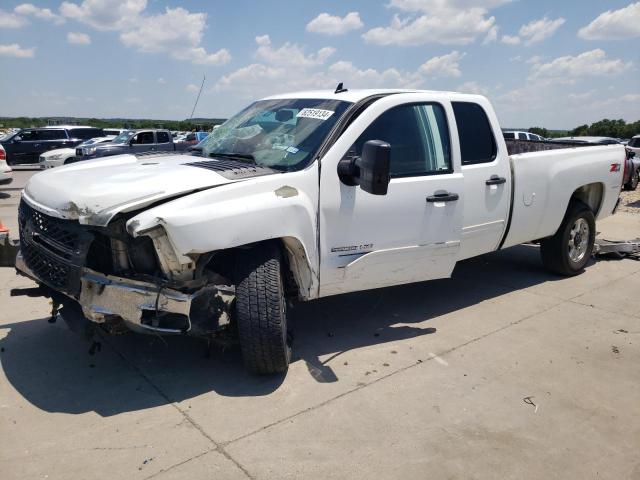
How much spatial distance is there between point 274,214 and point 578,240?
14.3 ft

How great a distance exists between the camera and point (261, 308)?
136 inches

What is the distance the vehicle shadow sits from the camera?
3.57m

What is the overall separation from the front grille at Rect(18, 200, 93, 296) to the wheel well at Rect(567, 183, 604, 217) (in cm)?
531

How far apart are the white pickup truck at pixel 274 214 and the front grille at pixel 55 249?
0.01 m

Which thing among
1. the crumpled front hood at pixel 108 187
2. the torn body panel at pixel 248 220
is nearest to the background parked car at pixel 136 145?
the crumpled front hood at pixel 108 187

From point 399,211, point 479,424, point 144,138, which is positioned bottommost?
point 479,424

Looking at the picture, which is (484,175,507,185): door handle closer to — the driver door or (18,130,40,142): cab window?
the driver door

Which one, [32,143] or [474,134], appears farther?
[32,143]

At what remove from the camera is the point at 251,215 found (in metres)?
3.37

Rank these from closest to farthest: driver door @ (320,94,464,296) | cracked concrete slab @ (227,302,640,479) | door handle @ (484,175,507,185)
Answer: cracked concrete slab @ (227,302,640,479), driver door @ (320,94,464,296), door handle @ (484,175,507,185)

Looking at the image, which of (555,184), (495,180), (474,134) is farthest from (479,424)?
(555,184)

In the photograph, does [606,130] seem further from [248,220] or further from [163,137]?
[248,220]

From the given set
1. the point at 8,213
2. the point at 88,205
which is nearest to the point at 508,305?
the point at 88,205

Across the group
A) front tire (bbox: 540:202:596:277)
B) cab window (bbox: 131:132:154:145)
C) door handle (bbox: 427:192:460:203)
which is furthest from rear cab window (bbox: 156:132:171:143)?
door handle (bbox: 427:192:460:203)
